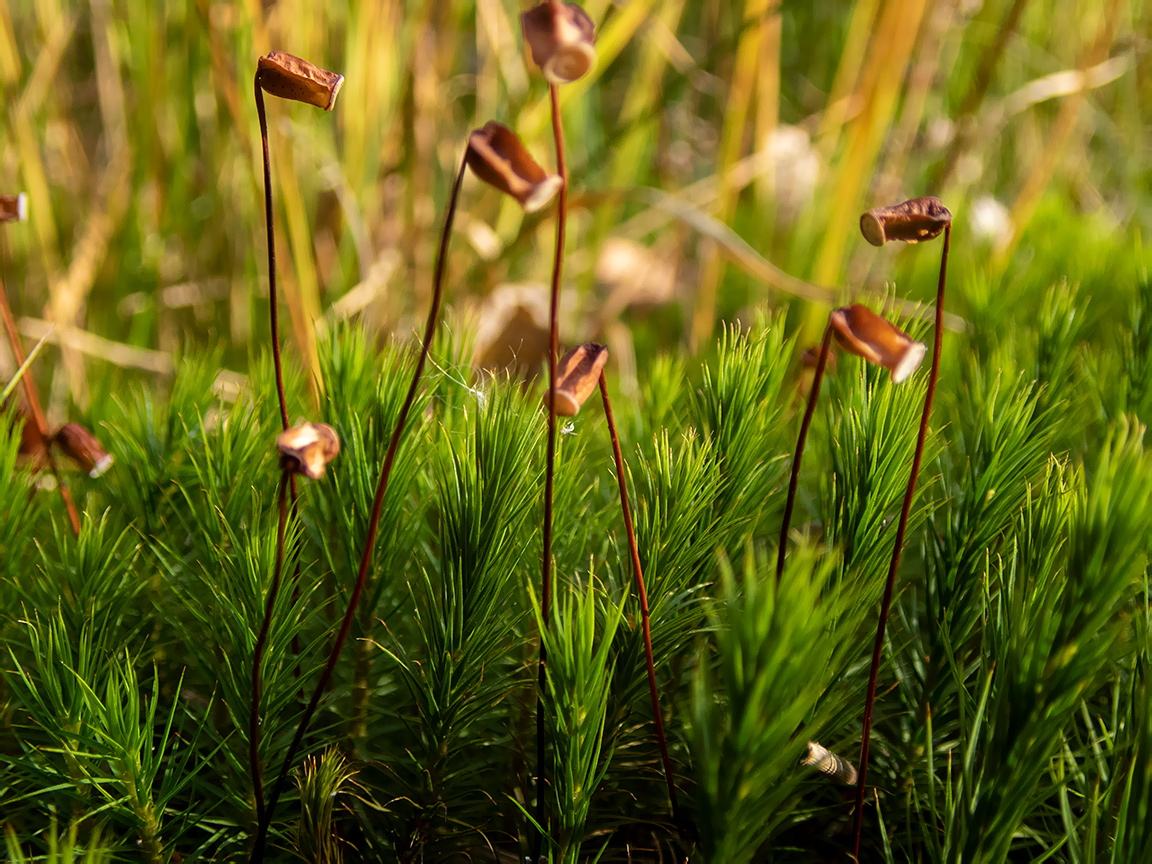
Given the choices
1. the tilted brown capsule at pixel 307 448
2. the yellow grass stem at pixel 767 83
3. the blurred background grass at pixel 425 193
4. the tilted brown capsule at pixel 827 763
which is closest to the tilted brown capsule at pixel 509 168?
the tilted brown capsule at pixel 307 448

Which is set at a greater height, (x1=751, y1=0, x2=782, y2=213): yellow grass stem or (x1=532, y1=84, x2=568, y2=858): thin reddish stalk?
(x1=751, y1=0, x2=782, y2=213): yellow grass stem

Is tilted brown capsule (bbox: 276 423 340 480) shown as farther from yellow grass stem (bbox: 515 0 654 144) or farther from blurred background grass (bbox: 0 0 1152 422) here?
yellow grass stem (bbox: 515 0 654 144)

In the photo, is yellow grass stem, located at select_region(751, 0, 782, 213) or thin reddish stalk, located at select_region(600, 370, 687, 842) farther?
yellow grass stem, located at select_region(751, 0, 782, 213)

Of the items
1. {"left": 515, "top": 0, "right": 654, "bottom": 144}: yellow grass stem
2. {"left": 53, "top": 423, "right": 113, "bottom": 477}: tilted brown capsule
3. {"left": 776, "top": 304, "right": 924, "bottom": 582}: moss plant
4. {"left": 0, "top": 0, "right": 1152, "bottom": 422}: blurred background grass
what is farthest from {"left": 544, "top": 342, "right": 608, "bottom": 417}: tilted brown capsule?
{"left": 515, "top": 0, "right": 654, "bottom": 144}: yellow grass stem

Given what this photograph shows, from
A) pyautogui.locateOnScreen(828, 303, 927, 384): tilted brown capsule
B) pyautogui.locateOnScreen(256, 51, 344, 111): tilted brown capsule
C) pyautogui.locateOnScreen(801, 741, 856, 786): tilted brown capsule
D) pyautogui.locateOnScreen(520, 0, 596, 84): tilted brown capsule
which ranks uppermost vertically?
pyautogui.locateOnScreen(520, 0, 596, 84): tilted brown capsule

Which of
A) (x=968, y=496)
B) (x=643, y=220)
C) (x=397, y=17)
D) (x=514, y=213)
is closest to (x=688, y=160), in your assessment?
(x=643, y=220)

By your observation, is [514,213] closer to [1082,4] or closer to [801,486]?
[801,486]
